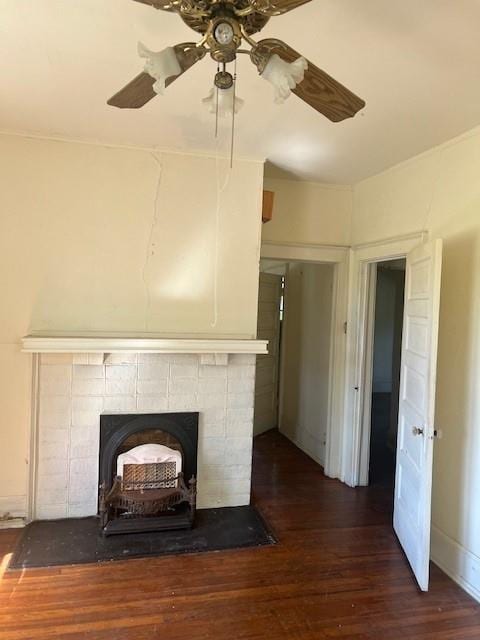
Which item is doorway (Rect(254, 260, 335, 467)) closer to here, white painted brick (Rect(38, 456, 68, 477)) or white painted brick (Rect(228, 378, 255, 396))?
white painted brick (Rect(228, 378, 255, 396))

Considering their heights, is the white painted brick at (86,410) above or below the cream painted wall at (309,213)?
below

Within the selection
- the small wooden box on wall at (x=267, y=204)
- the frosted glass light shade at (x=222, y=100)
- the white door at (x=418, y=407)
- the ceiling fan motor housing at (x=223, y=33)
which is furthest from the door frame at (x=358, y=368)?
the ceiling fan motor housing at (x=223, y=33)

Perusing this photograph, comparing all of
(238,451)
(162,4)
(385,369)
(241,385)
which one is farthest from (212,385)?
(385,369)

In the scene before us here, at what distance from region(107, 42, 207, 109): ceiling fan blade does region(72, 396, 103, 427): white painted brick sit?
203 centimetres

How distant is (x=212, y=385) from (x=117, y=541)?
115 centimetres

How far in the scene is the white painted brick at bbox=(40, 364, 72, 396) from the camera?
3.01 meters

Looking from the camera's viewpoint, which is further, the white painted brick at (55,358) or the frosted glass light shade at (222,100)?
the white painted brick at (55,358)

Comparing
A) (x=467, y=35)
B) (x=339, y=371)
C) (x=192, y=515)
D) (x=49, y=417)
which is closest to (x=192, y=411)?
A: (x=192, y=515)

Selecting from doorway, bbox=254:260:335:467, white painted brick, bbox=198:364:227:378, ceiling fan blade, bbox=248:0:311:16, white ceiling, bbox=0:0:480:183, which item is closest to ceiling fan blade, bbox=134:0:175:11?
ceiling fan blade, bbox=248:0:311:16

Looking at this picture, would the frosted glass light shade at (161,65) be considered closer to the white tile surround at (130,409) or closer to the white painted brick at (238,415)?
the white tile surround at (130,409)

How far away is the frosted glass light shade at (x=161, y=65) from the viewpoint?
1239 millimetres

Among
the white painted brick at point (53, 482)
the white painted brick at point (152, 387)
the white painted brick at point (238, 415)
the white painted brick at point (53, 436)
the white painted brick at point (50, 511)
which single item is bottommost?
the white painted brick at point (50, 511)

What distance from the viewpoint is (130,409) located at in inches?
123

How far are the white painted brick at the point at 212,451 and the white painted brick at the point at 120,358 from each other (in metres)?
0.76
